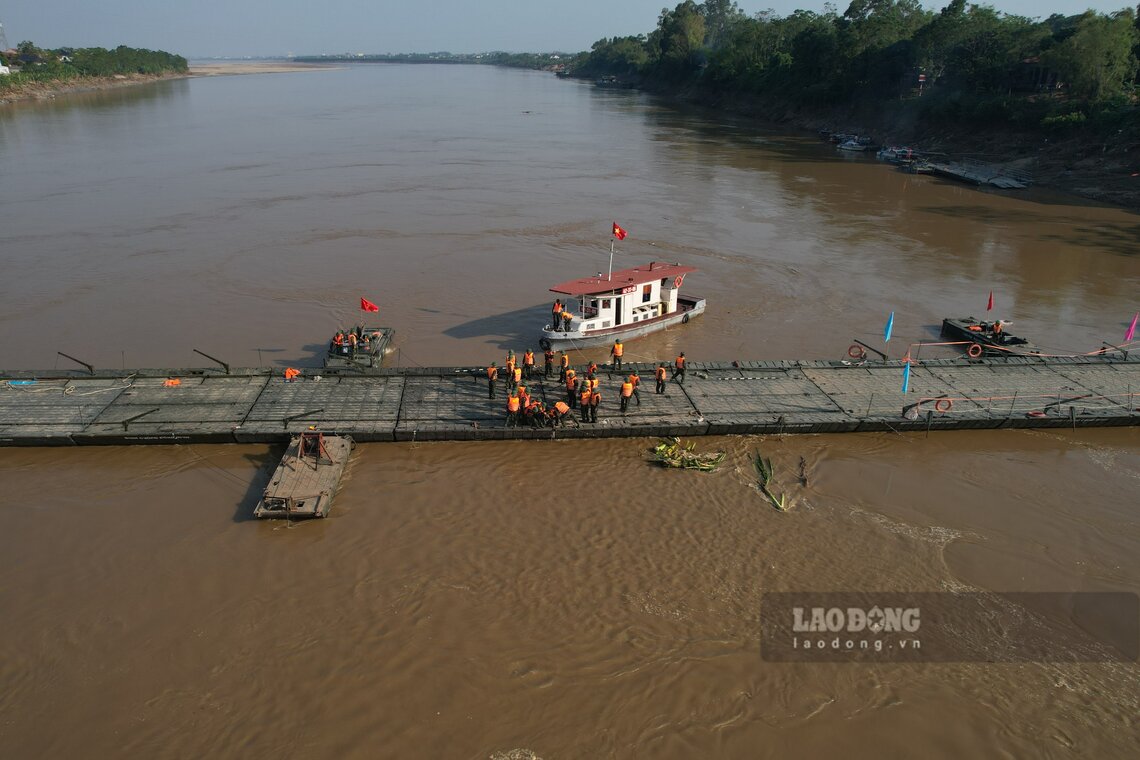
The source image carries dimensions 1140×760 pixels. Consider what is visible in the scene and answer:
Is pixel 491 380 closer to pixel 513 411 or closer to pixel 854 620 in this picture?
pixel 513 411

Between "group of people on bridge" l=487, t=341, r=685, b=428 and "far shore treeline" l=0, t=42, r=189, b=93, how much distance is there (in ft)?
451

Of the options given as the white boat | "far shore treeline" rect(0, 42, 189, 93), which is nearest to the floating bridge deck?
the white boat

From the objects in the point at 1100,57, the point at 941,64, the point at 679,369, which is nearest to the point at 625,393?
the point at 679,369

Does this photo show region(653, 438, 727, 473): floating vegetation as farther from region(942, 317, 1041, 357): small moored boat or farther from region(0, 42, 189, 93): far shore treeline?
region(0, 42, 189, 93): far shore treeline

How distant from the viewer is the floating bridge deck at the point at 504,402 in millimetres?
17766

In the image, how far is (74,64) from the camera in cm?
14950

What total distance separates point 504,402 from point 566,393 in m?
1.80

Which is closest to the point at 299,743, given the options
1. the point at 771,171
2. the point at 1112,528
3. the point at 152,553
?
the point at 152,553

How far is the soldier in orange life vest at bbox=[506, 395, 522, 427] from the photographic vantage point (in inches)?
698

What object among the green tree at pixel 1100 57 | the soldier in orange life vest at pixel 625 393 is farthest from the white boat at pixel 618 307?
the green tree at pixel 1100 57

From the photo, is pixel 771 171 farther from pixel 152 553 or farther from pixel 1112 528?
pixel 152 553

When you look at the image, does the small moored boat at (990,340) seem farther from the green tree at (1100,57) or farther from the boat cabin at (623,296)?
the green tree at (1100,57)

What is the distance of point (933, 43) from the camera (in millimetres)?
77375

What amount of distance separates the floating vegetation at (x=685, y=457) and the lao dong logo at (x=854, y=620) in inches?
188
